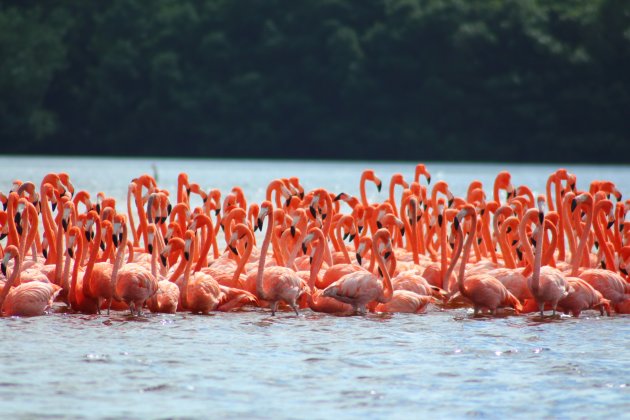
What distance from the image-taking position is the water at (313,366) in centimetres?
754

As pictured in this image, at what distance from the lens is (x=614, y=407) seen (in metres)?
7.68

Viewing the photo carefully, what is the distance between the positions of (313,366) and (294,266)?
3581 millimetres

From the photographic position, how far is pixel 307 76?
5538 cm

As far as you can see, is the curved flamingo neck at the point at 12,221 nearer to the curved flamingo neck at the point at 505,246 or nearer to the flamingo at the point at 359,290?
the flamingo at the point at 359,290

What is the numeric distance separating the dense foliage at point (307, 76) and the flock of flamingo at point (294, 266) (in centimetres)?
3911

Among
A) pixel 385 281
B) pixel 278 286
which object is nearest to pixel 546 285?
pixel 385 281

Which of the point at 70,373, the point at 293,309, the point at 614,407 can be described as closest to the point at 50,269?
the point at 293,309

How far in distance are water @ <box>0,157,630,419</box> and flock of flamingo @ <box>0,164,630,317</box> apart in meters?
0.20

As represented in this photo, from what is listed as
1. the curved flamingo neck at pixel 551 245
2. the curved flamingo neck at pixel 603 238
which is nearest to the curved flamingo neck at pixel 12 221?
the curved flamingo neck at pixel 551 245

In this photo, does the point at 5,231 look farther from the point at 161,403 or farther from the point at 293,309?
the point at 161,403

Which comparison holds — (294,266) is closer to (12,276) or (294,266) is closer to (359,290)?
(359,290)

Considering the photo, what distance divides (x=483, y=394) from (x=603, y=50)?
46152 mm

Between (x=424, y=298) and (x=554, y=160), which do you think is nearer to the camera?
(x=424, y=298)

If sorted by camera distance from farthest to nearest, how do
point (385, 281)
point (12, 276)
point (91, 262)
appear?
point (385, 281), point (91, 262), point (12, 276)
